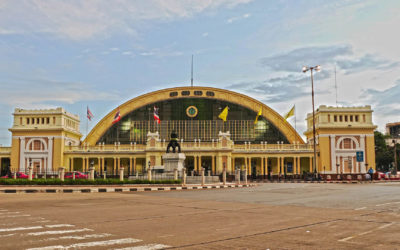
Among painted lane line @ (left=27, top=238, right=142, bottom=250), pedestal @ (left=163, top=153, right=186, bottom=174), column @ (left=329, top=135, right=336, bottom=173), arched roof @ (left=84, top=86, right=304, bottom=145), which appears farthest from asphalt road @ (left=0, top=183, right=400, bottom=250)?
arched roof @ (left=84, top=86, right=304, bottom=145)

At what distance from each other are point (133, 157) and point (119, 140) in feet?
33.8

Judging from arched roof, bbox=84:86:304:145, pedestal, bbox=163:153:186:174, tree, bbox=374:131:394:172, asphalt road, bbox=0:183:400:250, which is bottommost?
asphalt road, bbox=0:183:400:250

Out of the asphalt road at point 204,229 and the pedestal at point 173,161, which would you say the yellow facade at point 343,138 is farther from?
the asphalt road at point 204,229

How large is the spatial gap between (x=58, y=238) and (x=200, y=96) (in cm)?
8296

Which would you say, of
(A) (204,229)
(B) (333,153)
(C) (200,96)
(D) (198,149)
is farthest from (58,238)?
(C) (200,96)

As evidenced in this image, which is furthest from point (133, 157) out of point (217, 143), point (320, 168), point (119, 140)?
point (320, 168)

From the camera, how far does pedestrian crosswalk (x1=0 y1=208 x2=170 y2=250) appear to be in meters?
8.34

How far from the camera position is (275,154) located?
8044cm

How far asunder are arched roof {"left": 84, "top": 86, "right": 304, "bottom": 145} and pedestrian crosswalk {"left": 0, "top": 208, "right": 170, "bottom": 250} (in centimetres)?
7858

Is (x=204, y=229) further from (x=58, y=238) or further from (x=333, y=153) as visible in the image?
(x=333, y=153)

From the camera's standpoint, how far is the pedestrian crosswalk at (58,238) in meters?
8.34

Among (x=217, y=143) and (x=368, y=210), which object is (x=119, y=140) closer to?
(x=217, y=143)

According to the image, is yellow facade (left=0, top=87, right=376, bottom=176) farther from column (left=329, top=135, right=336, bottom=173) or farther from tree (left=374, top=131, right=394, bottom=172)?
tree (left=374, top=131, right=394, bottom=172)

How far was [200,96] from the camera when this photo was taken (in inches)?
Answer: 3607
